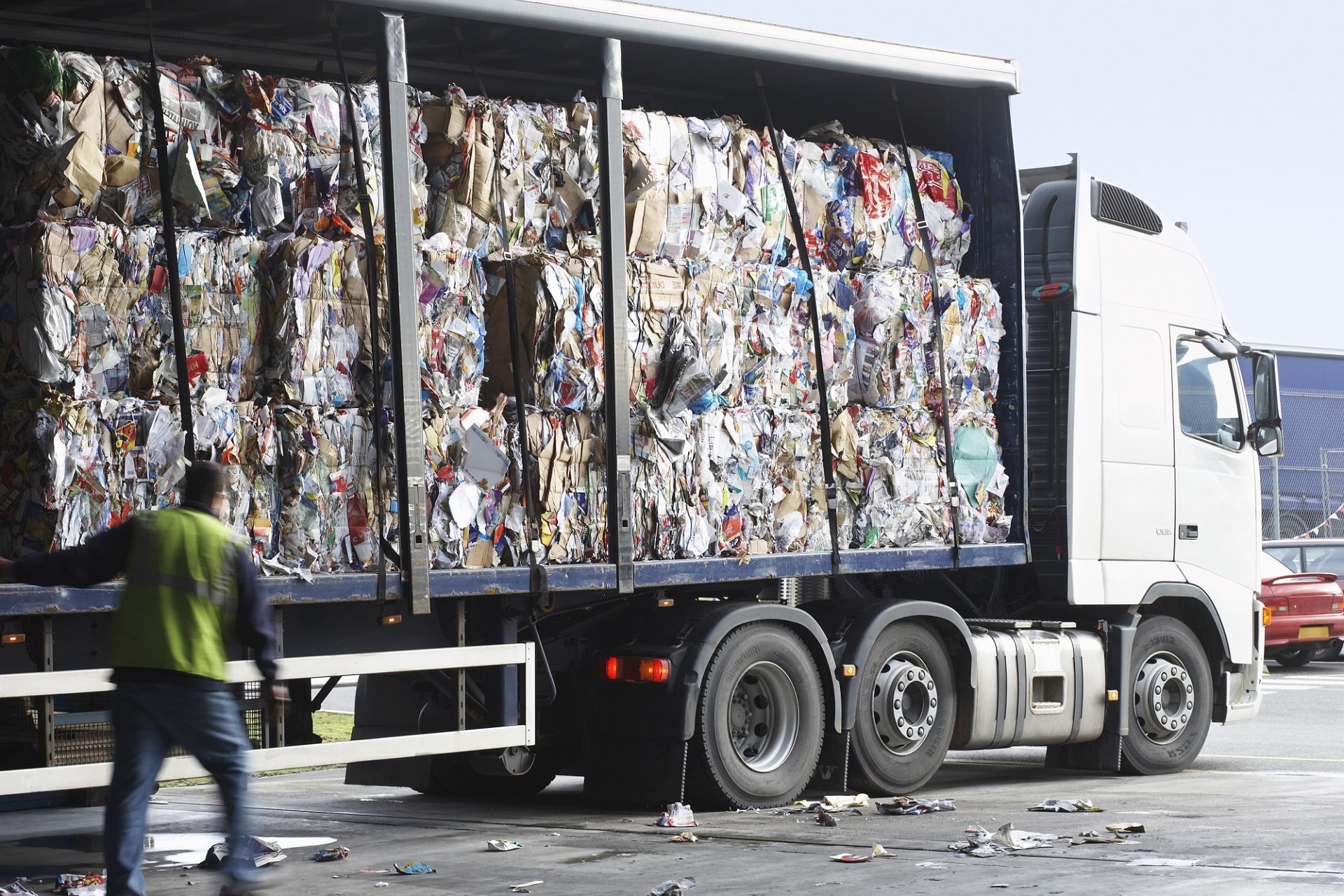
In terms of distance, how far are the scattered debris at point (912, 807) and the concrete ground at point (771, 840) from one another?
13 cm

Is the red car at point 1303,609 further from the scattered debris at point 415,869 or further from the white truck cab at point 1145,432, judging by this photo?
the scattered debris at point 415,869

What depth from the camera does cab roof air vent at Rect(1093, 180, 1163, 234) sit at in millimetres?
11445

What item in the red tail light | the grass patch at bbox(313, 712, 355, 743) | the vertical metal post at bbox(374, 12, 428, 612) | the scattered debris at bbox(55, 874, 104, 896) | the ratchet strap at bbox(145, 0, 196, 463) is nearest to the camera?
the scattered debris at bbox(55, 874, 104, 896)

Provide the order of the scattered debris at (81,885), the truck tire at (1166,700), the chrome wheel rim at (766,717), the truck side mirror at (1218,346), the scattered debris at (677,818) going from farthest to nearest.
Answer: the truck side mirror at (1218,346) < the truck tire at (1166,700) < the chrome wheel rim at (766,717) < the scattered debris at (677,818) < the scattered debris at (81,885)

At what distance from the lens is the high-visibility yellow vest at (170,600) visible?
239 inches

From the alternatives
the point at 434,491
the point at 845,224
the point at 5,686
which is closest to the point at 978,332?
the point at 845,224

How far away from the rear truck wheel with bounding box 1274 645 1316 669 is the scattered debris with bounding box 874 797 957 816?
12.8 meters

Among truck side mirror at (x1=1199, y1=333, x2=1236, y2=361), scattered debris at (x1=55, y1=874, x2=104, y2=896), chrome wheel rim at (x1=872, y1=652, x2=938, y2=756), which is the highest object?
truck side mirror at (x1=1199, y1=333, x2=1236, y2=361)

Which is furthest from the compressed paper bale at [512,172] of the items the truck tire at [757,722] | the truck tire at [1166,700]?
the truck tire at [1166,700]

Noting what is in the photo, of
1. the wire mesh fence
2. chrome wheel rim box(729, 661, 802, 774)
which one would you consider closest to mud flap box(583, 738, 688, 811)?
chrome wheel rim box(729, 661, 802, 774)

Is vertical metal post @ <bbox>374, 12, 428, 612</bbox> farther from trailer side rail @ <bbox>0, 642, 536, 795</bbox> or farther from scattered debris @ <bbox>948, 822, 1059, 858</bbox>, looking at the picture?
scattered debris @ <bbox>948, 822, 1059, 858</bbox>

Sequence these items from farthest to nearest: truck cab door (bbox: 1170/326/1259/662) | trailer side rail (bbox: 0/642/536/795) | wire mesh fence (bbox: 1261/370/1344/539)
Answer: wire mesh fence (bbox: 1261/370/1344/539) → truck cab door (bbox: 1170/326/1259/662) → trailer side rail (bbox: 0/642/536/795)

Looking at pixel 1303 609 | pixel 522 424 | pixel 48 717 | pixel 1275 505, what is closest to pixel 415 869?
pixel 48 717

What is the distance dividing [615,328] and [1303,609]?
14.0 meters
